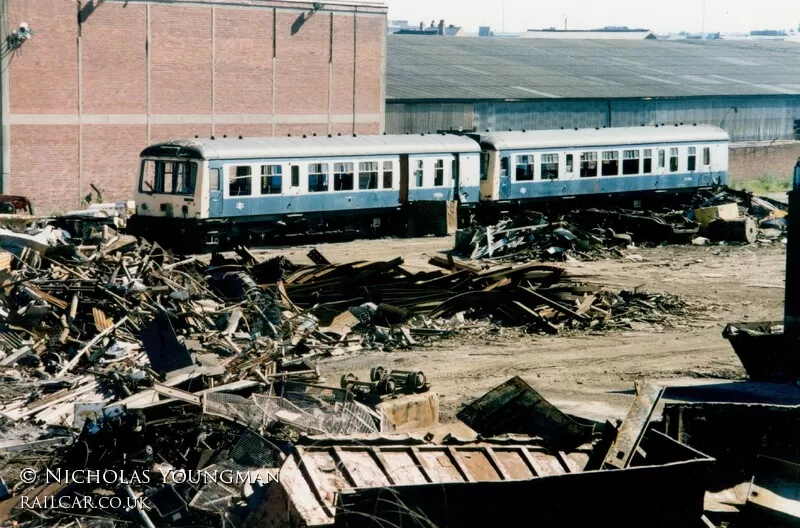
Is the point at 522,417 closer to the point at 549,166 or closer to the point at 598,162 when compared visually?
the point at 549,166

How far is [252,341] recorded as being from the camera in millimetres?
17859

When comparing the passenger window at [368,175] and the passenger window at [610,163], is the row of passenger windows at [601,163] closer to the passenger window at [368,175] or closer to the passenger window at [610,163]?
the passenger window at [610,163]

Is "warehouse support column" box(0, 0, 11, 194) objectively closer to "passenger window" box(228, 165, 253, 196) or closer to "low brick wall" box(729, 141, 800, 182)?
"passenger window" box(228, 165, 253, 196)

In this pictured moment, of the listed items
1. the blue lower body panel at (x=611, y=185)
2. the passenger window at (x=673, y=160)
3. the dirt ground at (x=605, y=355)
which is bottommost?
the dirt ground at (x=605, y=355)

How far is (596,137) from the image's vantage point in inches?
1496

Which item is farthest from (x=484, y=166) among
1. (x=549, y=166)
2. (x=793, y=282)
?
(x=793, y=282)

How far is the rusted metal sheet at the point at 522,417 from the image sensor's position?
1143cm

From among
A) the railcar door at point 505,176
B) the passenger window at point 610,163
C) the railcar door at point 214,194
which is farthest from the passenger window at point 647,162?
the railcar door at point 214,194

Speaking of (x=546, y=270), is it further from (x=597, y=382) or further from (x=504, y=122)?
(x=504, y=122)

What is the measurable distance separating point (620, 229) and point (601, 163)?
4.50m

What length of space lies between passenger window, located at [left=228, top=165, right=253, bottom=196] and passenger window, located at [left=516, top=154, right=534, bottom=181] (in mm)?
9917

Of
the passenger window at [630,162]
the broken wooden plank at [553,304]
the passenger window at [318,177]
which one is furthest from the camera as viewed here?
the passenger window at [630,162]

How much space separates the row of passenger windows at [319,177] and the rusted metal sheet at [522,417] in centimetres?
1838

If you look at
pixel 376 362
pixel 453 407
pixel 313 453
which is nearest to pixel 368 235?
pixel 376 362
